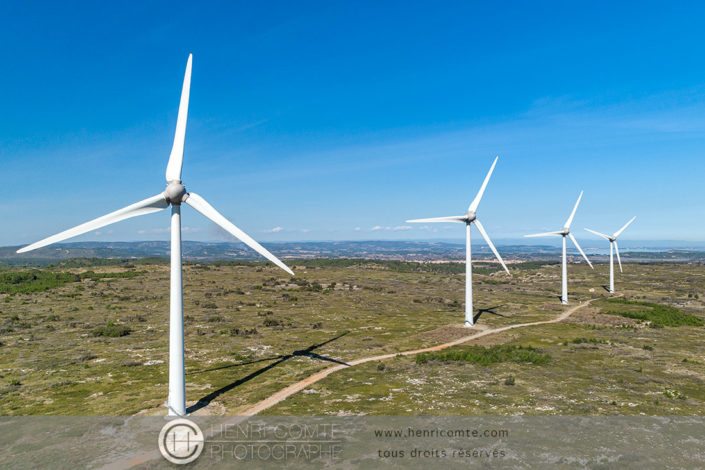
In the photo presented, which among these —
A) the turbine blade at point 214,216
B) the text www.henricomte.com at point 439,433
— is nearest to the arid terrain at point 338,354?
the text www.henricomte.com at point 439,433

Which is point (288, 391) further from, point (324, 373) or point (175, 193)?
point (175, 193)

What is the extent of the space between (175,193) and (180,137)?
535cm

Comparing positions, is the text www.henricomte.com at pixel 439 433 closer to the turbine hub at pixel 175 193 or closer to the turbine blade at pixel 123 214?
the turbine hub at pixel 175 193

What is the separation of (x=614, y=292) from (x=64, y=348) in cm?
12505

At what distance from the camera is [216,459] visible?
72.1 ft

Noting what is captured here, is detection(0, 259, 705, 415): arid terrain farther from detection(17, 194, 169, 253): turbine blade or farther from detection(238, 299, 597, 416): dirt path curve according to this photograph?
detection(17, 194, 169, 253): turbine blade

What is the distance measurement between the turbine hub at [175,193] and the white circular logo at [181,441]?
1409 centimetres

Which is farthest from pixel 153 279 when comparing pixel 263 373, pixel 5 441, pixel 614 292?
pixel 614 292

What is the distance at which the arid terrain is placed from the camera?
99.2ft

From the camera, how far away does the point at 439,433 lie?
2466 centimetres

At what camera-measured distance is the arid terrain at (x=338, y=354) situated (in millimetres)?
30250

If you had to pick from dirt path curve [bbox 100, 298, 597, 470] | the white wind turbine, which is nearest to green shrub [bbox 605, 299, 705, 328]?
dirt path curve [bbox 100, 298, 597, 470]

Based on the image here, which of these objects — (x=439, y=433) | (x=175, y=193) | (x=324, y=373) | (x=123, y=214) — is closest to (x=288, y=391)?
(x=324, y=373)

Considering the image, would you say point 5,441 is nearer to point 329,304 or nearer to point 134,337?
point 134,337
